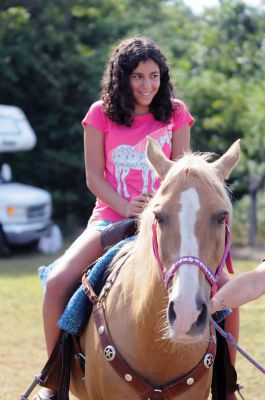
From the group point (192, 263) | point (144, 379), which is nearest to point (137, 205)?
point (144, 379)

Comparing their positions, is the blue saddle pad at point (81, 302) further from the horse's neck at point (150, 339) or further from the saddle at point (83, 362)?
the horse's neck at point (150, 339)

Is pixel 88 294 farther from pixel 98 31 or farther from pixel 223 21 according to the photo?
pixel 223 21

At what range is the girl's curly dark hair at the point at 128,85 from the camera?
4.68 meters

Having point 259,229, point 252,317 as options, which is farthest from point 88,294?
point 259,229

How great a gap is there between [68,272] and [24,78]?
15438 millimetres

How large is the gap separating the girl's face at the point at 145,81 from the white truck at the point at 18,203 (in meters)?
11.0

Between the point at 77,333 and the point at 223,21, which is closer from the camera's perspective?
the point at 77,333

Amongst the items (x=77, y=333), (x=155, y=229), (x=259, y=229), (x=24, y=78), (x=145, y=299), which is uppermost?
(x=155, y=229)

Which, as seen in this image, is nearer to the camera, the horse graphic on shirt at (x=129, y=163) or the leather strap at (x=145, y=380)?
the leather strap at (x=145, y=380)

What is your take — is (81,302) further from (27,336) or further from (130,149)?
(27,336)

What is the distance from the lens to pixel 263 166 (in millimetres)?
16797

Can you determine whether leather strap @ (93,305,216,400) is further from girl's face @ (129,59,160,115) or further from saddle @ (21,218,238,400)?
girl's face @ (129,59,160,115)

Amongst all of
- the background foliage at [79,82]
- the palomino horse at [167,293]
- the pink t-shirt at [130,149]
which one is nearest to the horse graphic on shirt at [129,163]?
the pink t-shirt at [130,149]

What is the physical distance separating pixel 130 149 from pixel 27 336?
4761 millimetres
